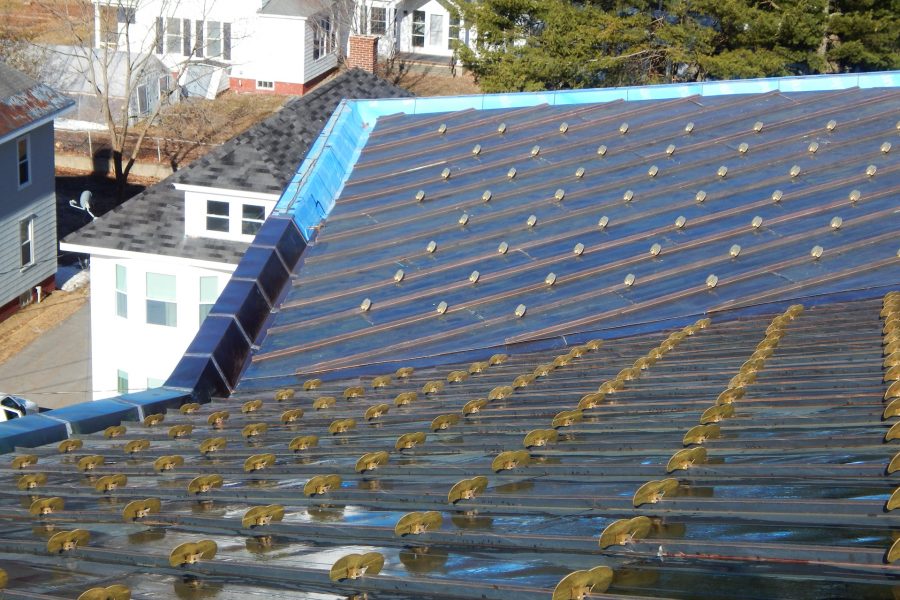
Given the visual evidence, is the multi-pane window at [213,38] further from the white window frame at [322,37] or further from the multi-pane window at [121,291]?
the multi-pane window at [121,291]

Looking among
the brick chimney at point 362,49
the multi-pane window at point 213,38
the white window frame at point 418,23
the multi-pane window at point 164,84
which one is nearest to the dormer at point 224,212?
the brick chimney at point 362,49

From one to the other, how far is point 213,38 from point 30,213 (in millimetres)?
22849

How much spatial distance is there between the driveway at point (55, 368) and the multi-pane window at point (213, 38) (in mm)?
24648

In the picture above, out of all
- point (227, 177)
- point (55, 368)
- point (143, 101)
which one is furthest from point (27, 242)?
point (143, 101)

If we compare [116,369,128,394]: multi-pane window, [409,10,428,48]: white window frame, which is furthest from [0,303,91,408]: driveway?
[409,10,428,48]: white window frame

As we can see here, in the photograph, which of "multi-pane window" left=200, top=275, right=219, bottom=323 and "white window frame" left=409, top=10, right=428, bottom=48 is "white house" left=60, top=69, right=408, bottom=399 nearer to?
"multi-pane window" left=200, top=275, right=219, bottom=323

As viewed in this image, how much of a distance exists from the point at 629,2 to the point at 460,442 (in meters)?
35.8

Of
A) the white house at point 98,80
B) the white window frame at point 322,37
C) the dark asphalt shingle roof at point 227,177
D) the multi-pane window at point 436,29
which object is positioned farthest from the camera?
the multi-pane window at point 436,29

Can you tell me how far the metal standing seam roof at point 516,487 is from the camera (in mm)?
4906

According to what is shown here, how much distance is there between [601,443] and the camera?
719 cm

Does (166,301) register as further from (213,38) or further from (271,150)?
(213,38)

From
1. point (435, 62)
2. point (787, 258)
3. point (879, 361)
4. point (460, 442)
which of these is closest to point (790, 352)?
point (879, 361)

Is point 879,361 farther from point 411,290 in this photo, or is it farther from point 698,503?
point 411,290

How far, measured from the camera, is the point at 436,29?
6225 centimetres
